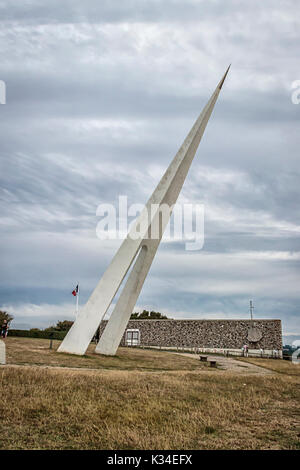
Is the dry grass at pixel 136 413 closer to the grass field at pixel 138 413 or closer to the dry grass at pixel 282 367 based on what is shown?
the grass field at pixel 138 413

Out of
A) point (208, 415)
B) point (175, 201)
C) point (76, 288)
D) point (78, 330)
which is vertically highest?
point (175, 201)

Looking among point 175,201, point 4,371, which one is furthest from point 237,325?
point 4,371

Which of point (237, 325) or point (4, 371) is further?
point (237, 325)

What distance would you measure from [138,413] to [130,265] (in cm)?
883

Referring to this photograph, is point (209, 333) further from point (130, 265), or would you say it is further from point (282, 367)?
point (130, 265)

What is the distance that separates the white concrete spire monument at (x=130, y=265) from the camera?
1458 centimetres

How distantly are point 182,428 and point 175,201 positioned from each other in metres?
12.8

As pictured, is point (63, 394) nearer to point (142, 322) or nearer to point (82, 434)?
point (82, 434)

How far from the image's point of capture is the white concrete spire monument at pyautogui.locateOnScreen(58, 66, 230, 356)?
14.6 m

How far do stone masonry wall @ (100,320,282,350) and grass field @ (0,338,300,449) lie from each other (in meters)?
23.2

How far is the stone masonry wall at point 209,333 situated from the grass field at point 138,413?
2316 centimetres
